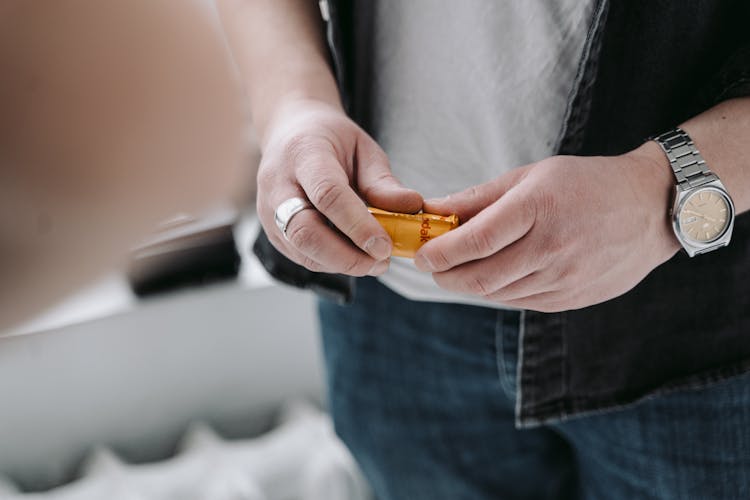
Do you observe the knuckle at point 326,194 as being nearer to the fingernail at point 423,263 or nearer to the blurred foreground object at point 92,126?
the fingernail at point 423,263

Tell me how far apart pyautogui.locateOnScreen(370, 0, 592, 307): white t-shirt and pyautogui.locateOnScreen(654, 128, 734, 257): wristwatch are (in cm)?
9

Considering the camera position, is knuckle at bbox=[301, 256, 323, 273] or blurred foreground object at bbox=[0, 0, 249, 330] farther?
knuckle at bbox=[301, 256, 323, 273]

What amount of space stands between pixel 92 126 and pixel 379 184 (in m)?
0.36

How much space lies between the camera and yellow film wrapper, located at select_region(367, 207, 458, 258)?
463mm


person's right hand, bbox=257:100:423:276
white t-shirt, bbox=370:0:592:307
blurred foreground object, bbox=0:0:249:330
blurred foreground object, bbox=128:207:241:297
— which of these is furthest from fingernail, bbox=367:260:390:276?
blurred foreground object, bbox=128:207:241:297

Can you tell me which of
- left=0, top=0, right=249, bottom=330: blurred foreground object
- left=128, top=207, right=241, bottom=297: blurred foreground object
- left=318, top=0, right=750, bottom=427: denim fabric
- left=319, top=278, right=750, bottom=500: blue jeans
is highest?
left=0, top=0, right=249, bottom=330: blurred foreground object

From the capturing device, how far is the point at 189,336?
1089 millimetres

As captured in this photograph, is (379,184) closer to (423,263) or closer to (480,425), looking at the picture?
(423,263)

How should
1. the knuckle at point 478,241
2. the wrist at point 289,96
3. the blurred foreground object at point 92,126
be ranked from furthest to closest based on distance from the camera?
the wrist at point 289,96
the knuckle at point 478,241
the blurred foreground object at point 92,126

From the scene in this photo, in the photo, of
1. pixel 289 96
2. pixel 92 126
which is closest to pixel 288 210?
pixel 289 96

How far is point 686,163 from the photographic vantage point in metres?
0.47

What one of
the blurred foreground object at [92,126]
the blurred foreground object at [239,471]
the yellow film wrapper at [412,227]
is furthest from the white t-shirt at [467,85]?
the blurred foreground object at [239,471]

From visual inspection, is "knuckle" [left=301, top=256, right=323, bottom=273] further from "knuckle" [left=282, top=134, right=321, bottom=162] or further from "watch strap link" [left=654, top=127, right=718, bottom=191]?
"watch strap link" [left=654, top=127, right=718, bottom=191]

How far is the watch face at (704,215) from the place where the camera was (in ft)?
1.53
